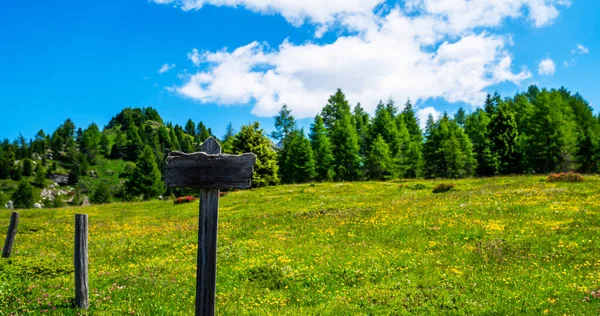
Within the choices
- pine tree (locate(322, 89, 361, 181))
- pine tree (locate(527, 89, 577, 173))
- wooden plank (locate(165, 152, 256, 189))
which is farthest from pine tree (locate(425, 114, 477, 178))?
wooden plank (locate(165, 152, 256, 189))

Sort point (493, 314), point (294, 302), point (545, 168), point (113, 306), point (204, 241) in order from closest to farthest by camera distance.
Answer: point (204, 241)
point (493, 314)
point (113, 306)
point (294, 302)
point (545, 168)

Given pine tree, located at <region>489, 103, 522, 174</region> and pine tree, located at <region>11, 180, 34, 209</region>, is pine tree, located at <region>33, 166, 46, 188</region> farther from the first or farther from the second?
pine tree, located at <region>489, 103, 522, 174</region>

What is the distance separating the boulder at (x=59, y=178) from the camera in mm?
170875

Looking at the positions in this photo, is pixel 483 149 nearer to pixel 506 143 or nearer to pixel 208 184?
pixel 506 143

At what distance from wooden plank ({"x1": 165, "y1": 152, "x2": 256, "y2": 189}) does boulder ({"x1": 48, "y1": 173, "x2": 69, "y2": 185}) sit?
201 metres

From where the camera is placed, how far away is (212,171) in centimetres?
598

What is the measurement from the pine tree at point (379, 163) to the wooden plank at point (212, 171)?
69.5m

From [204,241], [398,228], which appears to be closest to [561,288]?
[398,228]

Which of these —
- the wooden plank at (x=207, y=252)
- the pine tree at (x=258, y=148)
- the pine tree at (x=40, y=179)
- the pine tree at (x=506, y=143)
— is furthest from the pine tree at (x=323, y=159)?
the pine tree at (x=40, y=179)

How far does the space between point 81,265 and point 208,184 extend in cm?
602

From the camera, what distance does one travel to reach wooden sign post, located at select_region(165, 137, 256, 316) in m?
5.91

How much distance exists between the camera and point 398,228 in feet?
61.0

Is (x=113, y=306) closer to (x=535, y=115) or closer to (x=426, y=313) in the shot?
(x=426, y=313)

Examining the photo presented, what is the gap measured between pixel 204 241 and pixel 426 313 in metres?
6.19
